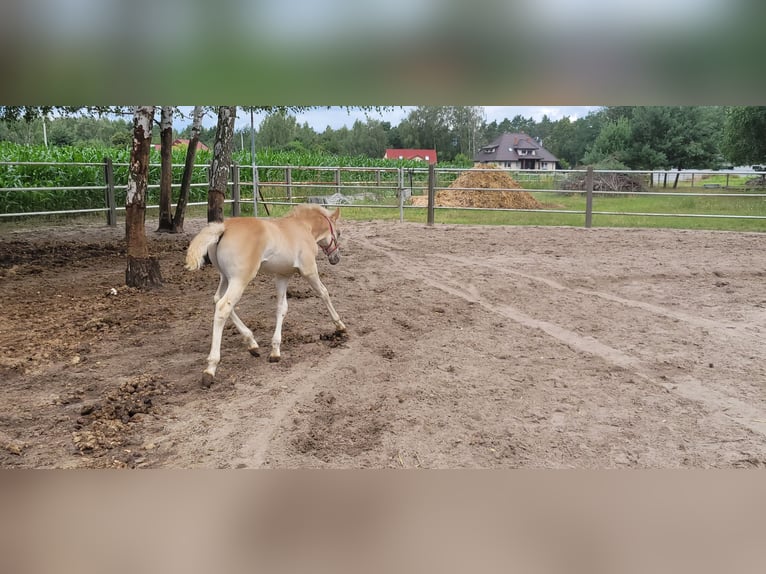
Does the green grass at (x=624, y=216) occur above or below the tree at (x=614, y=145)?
below

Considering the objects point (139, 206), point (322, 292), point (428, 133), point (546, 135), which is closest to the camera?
point (322, 292)

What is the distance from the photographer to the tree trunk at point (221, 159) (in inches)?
322

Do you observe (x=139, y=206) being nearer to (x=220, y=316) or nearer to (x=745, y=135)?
(x=220, y=316)

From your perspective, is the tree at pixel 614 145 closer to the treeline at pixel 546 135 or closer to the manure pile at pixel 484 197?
the treeline at pixel 546 135

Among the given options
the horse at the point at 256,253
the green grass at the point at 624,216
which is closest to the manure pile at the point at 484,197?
the green grass at the point at 624,216

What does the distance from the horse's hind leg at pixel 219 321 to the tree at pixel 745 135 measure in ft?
48.4

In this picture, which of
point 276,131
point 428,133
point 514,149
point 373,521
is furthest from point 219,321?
point 428,133

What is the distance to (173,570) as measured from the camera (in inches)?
41.1

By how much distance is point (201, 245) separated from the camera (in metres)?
3.68

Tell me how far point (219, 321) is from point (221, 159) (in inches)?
204

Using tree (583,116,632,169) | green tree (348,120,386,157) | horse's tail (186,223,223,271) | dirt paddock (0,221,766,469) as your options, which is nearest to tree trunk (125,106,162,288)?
dirt paddock (0,221,766,469)
